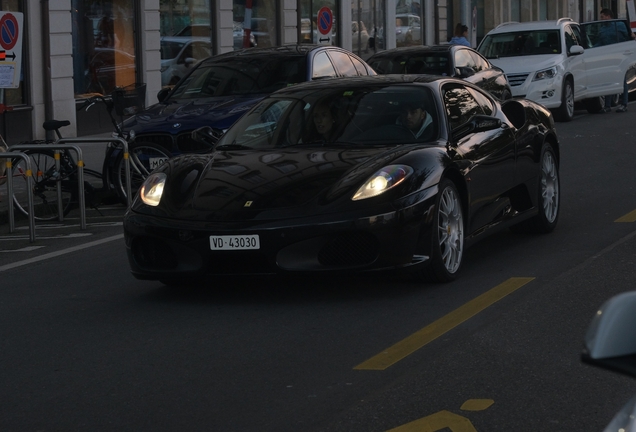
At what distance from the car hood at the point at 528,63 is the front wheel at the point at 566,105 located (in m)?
0.49

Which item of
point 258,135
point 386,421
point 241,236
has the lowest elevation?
point 386,421

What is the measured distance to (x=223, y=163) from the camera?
759 centimetres

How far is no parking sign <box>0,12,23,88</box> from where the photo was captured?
1259 cm

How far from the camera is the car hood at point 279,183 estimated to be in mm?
6875

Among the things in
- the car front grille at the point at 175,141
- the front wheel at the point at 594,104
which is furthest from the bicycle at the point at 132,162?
the front wheel at the point at 594,104

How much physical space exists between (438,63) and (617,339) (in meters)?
Answer: 16.6

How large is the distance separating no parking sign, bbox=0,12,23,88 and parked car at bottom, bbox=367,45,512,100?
6.93 metres

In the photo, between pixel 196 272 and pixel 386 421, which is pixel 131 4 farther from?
pixel 386 421

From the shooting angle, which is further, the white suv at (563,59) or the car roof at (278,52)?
the white suv at (563,59)

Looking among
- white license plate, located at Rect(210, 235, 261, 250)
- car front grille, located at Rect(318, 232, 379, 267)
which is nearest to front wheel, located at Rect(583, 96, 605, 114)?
car front grille, located at Rect(318, 232, 379, 267)

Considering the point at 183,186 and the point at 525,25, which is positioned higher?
the point at 525,25

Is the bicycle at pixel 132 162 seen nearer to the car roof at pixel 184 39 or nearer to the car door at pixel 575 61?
the car door at pixel 575 61

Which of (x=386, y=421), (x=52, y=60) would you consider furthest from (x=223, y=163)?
(x=52, y=60)

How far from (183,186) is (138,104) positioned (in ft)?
22.0
